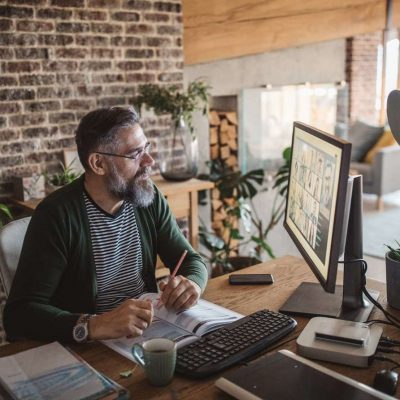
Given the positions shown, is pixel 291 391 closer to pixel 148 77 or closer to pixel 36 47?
pixel 36 47

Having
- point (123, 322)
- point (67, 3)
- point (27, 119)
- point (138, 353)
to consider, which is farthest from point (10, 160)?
point (138, 353)

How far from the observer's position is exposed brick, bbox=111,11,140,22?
11.1 feet

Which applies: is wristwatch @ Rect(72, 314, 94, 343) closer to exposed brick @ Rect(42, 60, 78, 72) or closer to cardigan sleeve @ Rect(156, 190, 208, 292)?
cardigan sleeve @ Rect(156, 190, 208, 292)

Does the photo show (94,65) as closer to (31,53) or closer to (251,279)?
(31,53)

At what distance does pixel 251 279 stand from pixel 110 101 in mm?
1978

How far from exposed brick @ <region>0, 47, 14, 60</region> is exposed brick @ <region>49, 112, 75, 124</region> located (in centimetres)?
39

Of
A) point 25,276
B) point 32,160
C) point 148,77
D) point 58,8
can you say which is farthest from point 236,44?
point 25,276

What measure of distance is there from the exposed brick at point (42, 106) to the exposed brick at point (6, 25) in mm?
413

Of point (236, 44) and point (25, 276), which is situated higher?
point (236, 44)

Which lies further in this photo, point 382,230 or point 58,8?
point 382,230

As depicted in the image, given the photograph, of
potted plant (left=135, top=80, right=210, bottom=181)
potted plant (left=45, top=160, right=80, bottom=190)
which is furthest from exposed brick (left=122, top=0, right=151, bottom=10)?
potted plant (left=45, top=160, right=80, bottom=190)

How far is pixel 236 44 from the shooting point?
411 cm

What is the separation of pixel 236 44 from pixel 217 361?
10.7ft

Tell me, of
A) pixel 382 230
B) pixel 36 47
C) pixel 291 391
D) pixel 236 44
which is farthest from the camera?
pixel 382 230
